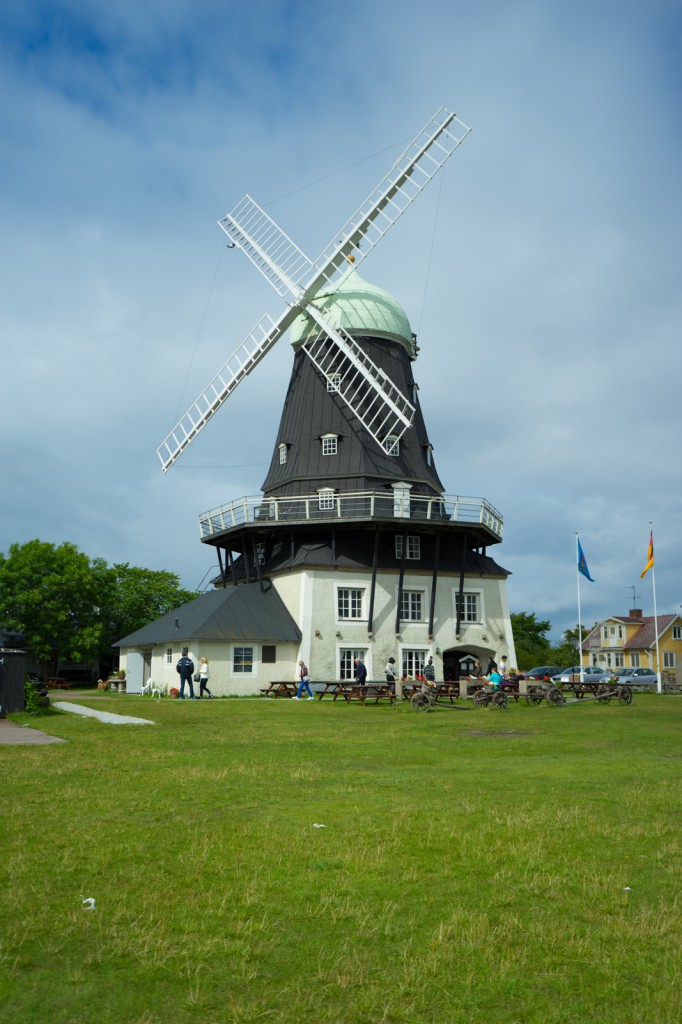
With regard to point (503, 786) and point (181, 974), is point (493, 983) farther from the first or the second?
point (503, 786)

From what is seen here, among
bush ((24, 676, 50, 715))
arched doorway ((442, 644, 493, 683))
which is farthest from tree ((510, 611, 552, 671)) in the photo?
bush ((24, 676, 50, 715))

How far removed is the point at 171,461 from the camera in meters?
42.0

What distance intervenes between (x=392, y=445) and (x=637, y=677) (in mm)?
26463

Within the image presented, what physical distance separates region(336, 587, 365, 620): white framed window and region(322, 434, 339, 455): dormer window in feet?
21.2

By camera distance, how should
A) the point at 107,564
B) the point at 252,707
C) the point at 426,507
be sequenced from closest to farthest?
the point at 252,707, the point at 426,507, the point at 107,564

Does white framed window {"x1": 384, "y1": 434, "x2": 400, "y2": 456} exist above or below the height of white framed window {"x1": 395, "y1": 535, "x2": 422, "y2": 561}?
above

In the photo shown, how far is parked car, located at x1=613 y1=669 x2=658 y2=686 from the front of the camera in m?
50.5

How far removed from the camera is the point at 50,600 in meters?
54.2

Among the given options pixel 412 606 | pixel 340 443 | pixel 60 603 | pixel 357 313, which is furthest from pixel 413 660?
pixel 60 603

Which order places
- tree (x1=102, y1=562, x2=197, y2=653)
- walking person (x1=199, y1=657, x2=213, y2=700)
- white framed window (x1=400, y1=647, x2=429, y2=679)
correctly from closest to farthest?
walking person (x1=199, y1=657, x2=213, y2=700), white framed window (x1=400, y1=647, x2=429, y2=679), tree (x1=102, y1=562, x2=197, y2=653)

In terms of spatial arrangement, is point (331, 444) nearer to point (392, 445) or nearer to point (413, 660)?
point (392, 445)

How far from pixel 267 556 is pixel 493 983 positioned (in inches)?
1426

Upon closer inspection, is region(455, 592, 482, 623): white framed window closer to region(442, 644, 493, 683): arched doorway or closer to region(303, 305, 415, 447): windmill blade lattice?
region(442, 644, 493, 683): arched doorway

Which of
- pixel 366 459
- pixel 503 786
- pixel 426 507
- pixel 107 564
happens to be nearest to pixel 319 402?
pixel 366 459
